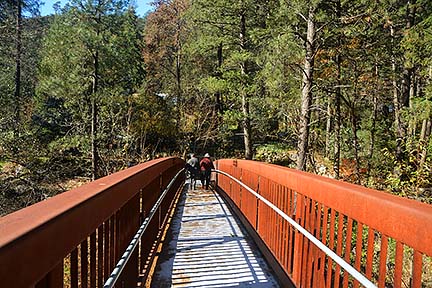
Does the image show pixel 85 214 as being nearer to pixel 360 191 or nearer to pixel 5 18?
pixel 360 191

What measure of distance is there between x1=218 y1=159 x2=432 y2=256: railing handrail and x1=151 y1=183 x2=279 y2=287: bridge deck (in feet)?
4.38

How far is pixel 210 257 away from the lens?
459 cm

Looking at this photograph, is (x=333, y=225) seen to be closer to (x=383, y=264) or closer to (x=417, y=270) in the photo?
(x=383, y=264)

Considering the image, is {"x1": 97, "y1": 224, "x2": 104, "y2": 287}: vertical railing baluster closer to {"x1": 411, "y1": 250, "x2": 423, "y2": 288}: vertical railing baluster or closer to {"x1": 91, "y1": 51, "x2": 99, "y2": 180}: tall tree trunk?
{"x1": 411, "y1": 250, "x2": 423, "y2": 288}: vertical railing baluster

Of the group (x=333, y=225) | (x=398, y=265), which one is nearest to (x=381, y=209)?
(x=398, y=265)

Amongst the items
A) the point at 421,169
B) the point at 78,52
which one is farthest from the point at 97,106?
the point at 421,169

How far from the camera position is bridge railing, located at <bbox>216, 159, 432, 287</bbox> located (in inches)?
64.6

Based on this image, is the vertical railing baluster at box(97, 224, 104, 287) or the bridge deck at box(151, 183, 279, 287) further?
the bridge deck at box(151, 183, 279, 287)

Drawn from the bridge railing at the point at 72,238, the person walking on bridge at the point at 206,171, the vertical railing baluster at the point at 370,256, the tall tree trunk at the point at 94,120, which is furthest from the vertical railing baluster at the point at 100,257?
the tall tree trunk at the point at 94,120

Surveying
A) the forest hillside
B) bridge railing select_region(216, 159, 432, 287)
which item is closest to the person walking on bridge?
the forest hillside

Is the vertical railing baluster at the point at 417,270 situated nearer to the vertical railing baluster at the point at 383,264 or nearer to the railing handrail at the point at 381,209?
the railing handrail at the point at 381,209

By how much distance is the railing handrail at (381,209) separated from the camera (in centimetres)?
153

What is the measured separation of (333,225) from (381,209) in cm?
90

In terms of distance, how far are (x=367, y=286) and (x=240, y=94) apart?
18.8 m
